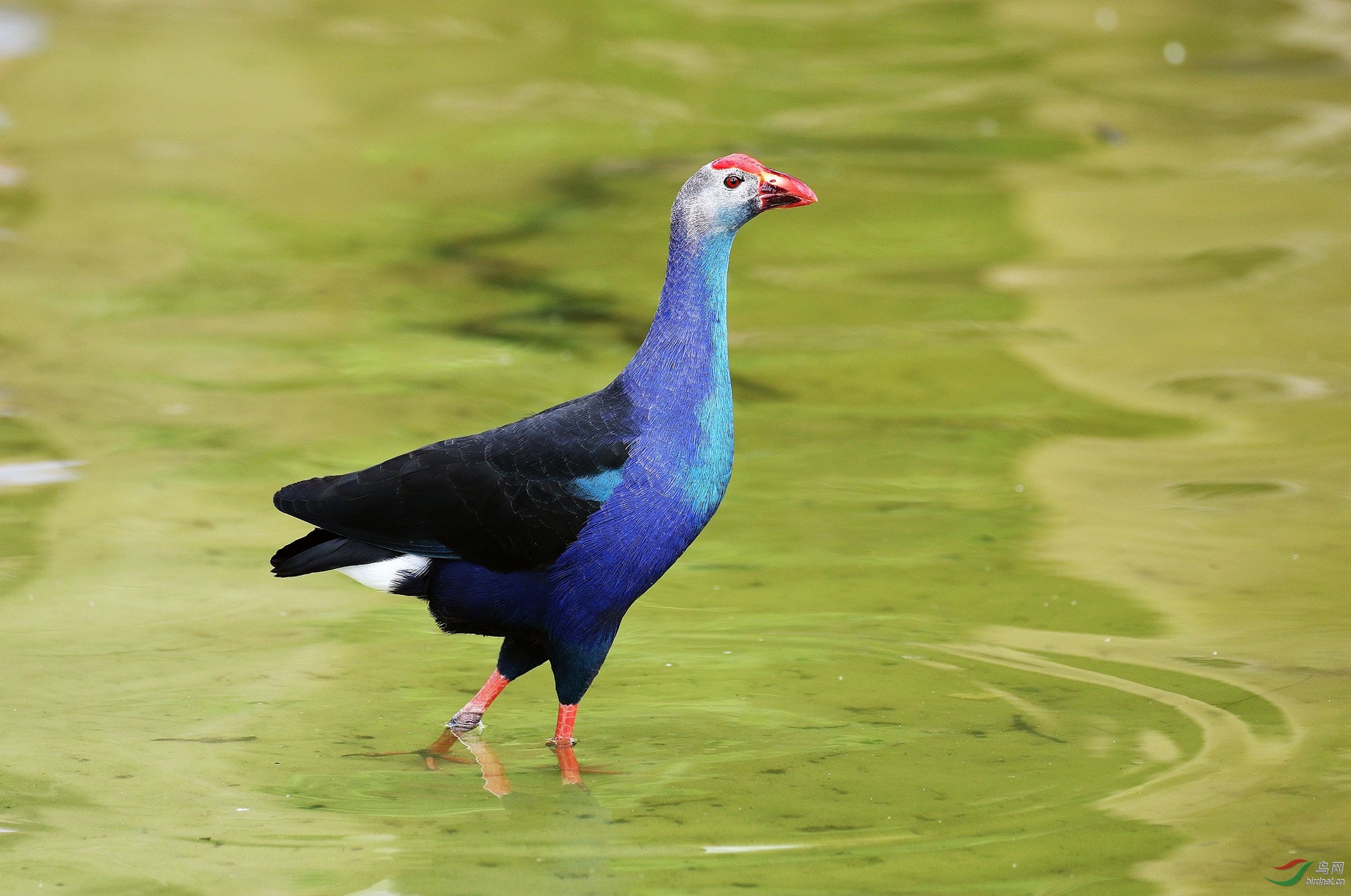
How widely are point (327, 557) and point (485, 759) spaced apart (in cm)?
74

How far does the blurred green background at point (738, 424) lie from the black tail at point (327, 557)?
53cm

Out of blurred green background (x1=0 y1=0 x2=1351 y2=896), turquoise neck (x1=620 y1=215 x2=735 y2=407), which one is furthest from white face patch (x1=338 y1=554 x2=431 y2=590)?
turquoise neck (x1=620 y1=215 x2=735 y2=407)

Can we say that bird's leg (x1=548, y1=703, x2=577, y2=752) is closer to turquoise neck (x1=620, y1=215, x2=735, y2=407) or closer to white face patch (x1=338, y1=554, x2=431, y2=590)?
white face patch (x1=338, y1=554, x2=431, y2=590)

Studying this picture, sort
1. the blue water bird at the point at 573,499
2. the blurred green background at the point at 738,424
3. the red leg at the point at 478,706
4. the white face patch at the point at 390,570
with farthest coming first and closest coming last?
the red leg at the point at 478,706 → the white face patch at the point at 390,570 → the blue water bird at the point at 573,499 → the blurred green background at the point at 738,424

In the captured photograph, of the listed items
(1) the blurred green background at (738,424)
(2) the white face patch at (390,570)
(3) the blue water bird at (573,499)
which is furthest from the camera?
(2) the white face patch at (390,570)

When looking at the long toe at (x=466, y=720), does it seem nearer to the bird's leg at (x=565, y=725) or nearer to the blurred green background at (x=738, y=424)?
the blurred green background at (x=738, y=424)

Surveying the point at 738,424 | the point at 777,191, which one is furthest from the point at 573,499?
the point at 738,424

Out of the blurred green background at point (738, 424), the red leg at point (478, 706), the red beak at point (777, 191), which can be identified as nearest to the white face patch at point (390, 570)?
the red leg at point (478, 706)

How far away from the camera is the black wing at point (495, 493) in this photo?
5062mm

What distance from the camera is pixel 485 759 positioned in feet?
17.3

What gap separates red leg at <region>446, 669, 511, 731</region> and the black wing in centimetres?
39

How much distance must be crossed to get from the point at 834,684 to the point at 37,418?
423cm

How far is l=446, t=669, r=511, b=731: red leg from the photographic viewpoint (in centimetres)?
532

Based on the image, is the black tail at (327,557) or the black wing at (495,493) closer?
the black wing at (495,493)
